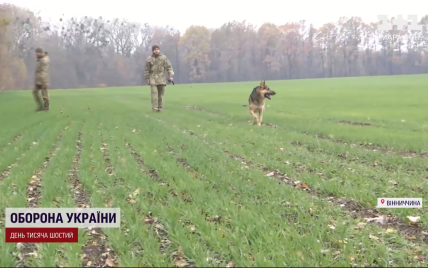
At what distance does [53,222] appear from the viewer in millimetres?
4148

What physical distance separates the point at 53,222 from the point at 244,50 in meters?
101

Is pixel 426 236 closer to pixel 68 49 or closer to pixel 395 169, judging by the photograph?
pixel 395 169

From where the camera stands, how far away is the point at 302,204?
4.49 metres

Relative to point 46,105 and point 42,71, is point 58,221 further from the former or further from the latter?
point 46,105

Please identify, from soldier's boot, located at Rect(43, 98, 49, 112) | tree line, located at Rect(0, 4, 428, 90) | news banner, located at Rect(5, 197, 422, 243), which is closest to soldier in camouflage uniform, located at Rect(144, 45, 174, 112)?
soldier's boot, located at Rect(43, 98, 49, 112)

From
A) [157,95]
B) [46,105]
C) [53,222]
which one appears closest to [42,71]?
[46,105]

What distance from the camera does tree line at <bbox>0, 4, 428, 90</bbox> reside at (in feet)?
302

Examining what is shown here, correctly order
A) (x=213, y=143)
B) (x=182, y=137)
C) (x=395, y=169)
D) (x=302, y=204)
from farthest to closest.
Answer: (x=182, y=137) < (x=213, y=143) < (x=395, y=169) < (x=302, y=204)

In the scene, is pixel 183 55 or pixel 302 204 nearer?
pixel 302 204

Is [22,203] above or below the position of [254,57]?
below

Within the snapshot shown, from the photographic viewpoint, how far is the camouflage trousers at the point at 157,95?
16.5 meters

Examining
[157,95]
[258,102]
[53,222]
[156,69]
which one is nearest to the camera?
[53,222]

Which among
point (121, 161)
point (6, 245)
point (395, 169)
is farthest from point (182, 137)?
point (6, 245)

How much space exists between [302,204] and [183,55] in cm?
9419
